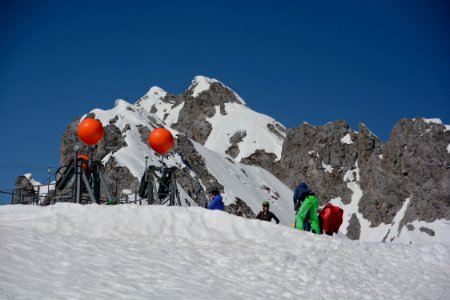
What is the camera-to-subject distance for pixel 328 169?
16825 centimetres

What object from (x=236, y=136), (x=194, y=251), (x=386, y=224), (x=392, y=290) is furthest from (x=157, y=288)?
(x=236, y=136)

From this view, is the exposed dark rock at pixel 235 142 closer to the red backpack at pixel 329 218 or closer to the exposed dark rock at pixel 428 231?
the exposed dark rock at pixel 428 231

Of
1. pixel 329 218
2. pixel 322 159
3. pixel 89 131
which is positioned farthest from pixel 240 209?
pixel 329 218

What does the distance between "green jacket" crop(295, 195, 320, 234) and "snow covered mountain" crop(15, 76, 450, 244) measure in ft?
244

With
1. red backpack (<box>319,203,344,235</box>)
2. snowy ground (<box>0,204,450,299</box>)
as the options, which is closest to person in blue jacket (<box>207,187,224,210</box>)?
snowy ground (<box>0,204,450,299</box>)

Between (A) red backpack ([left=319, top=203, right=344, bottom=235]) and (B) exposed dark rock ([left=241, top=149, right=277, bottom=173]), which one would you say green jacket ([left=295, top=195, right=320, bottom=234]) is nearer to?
(A) red backpack ([left=319, top=203, right=344, bottom=235])

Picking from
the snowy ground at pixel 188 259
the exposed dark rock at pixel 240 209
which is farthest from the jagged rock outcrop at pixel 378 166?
the snowy ground at pixel 188 259

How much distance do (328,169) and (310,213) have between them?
15198cm

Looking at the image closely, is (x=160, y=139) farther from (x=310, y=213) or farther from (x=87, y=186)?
(x=310, y=213)

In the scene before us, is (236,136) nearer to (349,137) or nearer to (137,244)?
(349,137)

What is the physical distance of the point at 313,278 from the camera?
13.4 m

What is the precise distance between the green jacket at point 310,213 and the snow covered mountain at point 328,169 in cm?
7441

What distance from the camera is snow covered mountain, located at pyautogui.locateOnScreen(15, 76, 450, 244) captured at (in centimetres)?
11581

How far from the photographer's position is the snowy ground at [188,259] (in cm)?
1091
